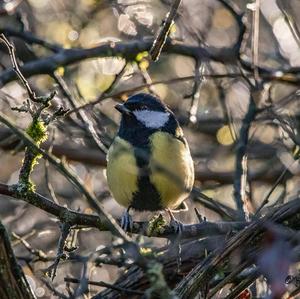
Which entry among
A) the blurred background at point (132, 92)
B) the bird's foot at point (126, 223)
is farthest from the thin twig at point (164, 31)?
the blurred background at point (132, 92)

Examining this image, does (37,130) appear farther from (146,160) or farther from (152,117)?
(152,117)

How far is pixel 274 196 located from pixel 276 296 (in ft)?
12.8

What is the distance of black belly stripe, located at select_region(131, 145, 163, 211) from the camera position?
3791mm

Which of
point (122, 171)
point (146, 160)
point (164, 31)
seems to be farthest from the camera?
point (122, 171)

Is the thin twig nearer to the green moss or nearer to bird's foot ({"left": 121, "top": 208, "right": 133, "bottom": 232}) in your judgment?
the green moss

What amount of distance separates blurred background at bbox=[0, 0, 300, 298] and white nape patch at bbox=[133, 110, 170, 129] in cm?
18

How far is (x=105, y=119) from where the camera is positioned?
5.12m

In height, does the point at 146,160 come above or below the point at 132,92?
below

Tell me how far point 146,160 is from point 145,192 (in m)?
0.27

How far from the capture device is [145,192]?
13.0 feet

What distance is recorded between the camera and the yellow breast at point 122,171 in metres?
3.84

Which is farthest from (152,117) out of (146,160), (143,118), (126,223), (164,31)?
(164,31)

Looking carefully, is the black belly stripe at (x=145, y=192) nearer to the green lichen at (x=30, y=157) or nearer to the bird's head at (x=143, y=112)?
the bird's head at (x=143, y=112)

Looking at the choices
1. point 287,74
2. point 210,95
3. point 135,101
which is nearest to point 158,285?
point 135,101
